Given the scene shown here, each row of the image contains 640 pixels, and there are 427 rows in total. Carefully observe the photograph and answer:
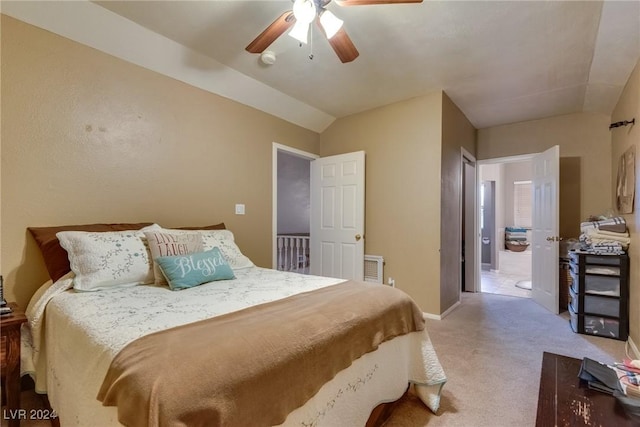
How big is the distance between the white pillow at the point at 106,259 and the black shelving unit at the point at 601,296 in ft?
12.8

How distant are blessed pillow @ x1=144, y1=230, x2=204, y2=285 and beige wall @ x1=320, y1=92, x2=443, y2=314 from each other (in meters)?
2.31

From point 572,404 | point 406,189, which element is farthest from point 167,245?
point 406,189

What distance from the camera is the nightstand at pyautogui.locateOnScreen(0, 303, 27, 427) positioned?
4.92 feet

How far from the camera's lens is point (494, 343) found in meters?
2.69

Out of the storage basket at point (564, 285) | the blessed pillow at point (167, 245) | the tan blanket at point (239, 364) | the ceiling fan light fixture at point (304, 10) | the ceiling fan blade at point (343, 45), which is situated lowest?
the storage basket at point (564, 285)

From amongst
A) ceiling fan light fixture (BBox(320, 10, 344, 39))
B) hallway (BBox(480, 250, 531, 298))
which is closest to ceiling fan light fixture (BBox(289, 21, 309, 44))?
ceiling fan light fixture (BBox(320, 10, 344, 39))

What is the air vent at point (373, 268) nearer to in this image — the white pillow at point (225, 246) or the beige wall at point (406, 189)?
the beige wall at point (406, 189)

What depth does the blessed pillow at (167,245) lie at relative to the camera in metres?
1.96

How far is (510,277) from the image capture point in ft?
19.1

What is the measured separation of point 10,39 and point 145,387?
242cm

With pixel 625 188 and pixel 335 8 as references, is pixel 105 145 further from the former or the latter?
pixel 625 188

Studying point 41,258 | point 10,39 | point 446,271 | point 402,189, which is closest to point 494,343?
point 446,271

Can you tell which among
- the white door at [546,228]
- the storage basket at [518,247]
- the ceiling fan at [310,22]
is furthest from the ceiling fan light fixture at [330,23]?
the storage basket at [518,247]

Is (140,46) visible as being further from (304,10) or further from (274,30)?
(304,10)
